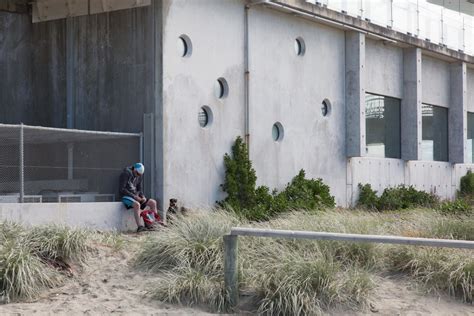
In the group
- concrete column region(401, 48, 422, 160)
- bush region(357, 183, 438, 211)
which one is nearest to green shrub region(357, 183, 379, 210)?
bush region(357, 183, 438, 211)

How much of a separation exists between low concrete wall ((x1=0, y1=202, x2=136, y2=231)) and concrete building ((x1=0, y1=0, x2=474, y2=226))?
1.22 metres

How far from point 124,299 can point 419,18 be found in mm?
18701

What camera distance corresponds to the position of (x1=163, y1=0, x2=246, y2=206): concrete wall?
55.4 feet

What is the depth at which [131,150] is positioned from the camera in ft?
55.6

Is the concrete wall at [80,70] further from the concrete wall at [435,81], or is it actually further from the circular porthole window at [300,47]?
the concrete wall at [435,81]

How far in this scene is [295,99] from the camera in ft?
67.0

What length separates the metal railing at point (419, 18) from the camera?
73.6ft

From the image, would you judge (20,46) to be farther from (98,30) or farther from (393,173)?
(393,173)

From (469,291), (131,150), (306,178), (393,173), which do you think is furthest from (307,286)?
(393,173)

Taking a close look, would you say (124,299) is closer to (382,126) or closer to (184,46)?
(184,46)

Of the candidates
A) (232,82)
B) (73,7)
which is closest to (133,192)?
(232,82)

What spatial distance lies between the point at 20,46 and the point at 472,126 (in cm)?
1772

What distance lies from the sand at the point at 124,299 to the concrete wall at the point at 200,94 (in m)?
6.43

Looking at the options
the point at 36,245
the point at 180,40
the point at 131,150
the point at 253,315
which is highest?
the point at 180,40
